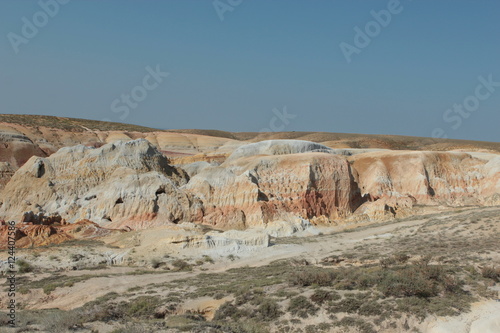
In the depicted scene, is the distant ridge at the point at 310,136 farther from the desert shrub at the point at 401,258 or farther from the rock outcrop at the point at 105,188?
the desert shrub at the point at 401,258

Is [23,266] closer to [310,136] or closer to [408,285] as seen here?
[408,285]

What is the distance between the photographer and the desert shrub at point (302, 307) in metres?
16.2

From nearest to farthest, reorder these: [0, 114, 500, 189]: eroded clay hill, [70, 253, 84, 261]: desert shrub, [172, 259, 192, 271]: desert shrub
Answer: [172, 259, 192, 271]: desert shrub < [70, 253, 84, 261]: desert shrub < [0, 114, 500, 189]: eroded clay hill

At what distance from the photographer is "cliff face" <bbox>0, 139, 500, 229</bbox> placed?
40.0 metres

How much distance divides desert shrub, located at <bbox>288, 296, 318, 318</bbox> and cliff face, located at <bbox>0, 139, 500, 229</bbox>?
21.7 m

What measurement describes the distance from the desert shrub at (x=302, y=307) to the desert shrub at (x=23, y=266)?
14.4 m

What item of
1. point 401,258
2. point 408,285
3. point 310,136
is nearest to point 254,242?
point 401,258

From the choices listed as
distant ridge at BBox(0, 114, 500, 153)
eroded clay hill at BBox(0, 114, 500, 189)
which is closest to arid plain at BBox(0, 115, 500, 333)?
eroded clay hill at BBox(0, 114, 500, 189)

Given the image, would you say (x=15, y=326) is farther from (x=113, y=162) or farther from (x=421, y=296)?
(x=113, y=162)

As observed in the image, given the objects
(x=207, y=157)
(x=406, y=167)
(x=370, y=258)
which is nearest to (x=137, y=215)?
(x=370, y=258)

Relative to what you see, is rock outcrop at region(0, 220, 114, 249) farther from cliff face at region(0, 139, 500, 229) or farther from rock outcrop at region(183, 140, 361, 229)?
rock outcrop at region(183, 140, 361, 229)

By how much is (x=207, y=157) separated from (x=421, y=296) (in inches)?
2109

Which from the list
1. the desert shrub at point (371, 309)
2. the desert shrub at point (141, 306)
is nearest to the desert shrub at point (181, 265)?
the desert shrub at point (141, 306)

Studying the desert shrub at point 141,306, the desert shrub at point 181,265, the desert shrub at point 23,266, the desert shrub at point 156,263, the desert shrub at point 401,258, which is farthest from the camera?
the desert shrub at point 156,263
